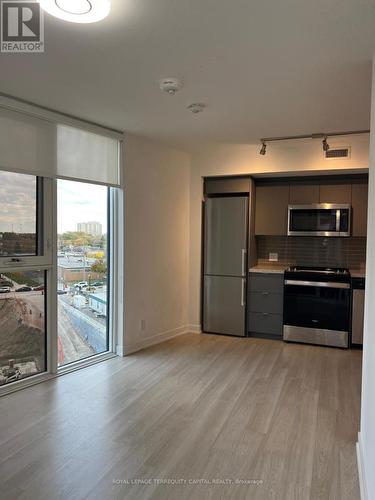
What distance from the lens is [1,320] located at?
10.2 ft

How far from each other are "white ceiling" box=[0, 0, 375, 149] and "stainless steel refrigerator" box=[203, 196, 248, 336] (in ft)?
4.76

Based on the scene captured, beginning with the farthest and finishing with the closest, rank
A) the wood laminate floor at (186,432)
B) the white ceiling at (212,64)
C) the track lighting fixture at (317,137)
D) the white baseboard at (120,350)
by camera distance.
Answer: the white baseboard at (120,350) → the track lighting fixture at (317,137) → the wood laminate floor at (186,432) → the white ceiling at (212,64)

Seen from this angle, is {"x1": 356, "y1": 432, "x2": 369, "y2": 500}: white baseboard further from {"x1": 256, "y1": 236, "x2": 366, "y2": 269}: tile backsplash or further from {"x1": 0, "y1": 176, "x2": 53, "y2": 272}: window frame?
{"x1": 256, "y1": 236, "x2": 366, "y2": 269}: tile backsplash

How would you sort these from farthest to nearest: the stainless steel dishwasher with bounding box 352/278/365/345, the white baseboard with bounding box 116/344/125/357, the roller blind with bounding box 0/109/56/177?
the stainless steel dishwasher with bounding box 352/278/365/345 → the white baseboard with bounding box 116/344/125/357 → the roller blind with bounding box 0/109/56/177

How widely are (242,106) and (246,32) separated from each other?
3.83 feet

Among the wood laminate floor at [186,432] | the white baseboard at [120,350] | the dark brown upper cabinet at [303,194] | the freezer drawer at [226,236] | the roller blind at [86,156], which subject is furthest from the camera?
the freezer drawer at [226,236]

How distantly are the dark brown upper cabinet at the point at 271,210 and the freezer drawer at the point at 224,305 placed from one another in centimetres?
79

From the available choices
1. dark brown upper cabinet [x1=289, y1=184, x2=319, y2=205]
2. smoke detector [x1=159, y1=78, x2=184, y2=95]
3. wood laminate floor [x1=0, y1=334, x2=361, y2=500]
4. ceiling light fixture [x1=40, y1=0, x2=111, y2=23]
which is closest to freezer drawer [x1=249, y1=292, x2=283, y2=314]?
wood laminate floor [x1=0, y1=334, x2=361, y2=500]

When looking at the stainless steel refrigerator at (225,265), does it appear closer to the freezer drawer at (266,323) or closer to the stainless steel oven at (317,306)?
the freezer drawer at (266,323)

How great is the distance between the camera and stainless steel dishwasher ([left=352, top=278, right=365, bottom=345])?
171 inches

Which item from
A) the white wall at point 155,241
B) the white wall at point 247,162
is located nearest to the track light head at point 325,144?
the white wall at point 247,162

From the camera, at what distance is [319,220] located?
15.4ft

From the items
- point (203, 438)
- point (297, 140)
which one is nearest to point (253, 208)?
point (297, 140)

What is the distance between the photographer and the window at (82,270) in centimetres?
360
